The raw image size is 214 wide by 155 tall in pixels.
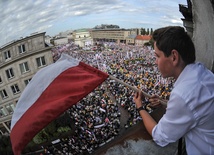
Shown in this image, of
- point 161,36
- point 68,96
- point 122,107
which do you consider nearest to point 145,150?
point 68,96

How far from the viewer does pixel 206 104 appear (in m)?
1.45

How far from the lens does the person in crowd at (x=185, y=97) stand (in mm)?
1431

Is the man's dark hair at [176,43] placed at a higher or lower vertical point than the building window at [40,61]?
higher

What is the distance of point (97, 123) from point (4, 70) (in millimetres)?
12955

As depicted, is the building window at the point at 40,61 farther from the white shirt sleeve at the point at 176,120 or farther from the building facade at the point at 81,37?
the building facade at the point at 81,37

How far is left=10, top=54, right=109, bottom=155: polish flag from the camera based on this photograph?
318 cm

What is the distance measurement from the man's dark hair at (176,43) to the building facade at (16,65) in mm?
21792

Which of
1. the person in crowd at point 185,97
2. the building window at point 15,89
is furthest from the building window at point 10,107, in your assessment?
the person in crowd at point 185,97

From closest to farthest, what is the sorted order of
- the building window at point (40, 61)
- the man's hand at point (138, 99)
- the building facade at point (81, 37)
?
the man's hand at point (138, 99) → the building window at point (40, 61) → the building facade at point (81, 37)

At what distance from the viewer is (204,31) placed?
4297 mm

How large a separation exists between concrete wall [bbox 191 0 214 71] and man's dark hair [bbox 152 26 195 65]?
2.38 metres

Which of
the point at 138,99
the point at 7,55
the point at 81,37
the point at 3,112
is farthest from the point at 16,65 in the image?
the point at 81,37

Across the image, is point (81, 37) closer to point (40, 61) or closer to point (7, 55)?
point (40, 61)

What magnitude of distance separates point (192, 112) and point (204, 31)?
11.5ft
